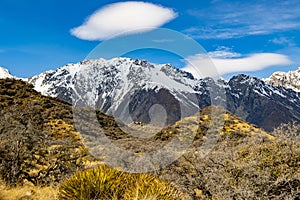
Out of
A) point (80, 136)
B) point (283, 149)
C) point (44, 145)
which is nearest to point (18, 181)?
point (44, 145)

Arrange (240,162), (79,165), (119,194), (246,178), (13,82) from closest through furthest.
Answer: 1. (119,194)
2. (246,178)
3. (240,162)
4. (79,165)
5. (13,82)

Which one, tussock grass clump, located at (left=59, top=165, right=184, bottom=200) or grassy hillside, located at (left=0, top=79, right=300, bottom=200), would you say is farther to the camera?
grassy hillside, located at (left=0, top=79, right=300, bottom=200)

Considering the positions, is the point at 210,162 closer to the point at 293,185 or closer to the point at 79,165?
the point at 293,185

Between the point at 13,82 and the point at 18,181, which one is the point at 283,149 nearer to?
the point at 18,181

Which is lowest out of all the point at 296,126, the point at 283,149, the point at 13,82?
the point at 283,149

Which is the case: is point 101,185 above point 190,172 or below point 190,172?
above

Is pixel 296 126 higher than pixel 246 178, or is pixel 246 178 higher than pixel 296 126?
pixel 296 126

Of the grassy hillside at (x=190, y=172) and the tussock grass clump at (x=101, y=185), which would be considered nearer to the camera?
the tussock grass clump at (x=101, y=185)

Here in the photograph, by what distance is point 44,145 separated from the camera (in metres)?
16.2

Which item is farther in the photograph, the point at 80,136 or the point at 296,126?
the point at 80,136

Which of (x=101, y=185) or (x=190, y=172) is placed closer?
(x=101, y=185)

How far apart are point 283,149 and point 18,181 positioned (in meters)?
9.67

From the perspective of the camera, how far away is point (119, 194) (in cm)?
783

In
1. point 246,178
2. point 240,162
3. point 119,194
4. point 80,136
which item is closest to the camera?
point 119,194
